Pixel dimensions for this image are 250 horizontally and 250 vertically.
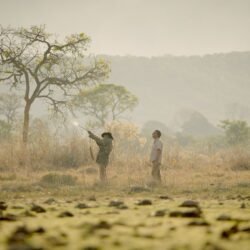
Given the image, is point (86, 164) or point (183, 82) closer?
point (86, 164)

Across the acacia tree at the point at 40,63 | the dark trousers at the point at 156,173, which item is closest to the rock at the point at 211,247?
the dark trousers at the point at 156,173

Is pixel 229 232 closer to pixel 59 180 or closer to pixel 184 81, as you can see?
pixel 59 180

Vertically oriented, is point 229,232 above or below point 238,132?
below

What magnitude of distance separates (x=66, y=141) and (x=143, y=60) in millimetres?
148335

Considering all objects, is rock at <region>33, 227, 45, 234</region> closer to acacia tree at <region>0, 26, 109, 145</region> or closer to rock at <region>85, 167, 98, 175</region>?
rock at <region>85, 167, 98, 175</region>

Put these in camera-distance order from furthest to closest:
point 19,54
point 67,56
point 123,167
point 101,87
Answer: point 101,87
point 67,56
point 19,54
point 123,167

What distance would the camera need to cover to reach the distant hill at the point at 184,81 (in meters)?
149

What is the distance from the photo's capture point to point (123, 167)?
16.1m

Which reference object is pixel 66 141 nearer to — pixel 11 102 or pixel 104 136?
pixel 104 136

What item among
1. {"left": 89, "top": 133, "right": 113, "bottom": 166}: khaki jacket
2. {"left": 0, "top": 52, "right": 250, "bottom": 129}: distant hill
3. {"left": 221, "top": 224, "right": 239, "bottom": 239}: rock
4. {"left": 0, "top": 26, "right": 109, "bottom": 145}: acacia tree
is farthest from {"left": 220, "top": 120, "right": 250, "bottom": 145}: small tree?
{"left": 0, "top": 52, "right": 250, "bottom": 129}: distant hill

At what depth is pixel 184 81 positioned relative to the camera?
160m

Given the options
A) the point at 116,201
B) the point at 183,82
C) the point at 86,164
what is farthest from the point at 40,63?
the point at 183,82

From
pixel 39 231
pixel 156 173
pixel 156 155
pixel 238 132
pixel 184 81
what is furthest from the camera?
pixel 184 81

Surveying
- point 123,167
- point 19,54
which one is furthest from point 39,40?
point 123,167
